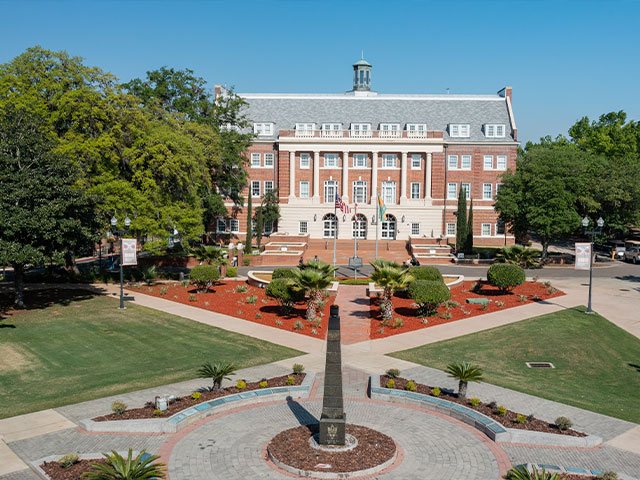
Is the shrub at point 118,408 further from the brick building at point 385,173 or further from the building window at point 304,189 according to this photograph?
the building window at point 304,189

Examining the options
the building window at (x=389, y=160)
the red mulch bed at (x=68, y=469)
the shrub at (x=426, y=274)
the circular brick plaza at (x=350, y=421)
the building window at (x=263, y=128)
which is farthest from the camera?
the building window at (x=263, y=128)

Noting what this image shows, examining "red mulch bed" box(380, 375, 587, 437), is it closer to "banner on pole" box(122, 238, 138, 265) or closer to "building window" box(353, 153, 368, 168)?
"banner on pole" box(122, 238, 138, 265)

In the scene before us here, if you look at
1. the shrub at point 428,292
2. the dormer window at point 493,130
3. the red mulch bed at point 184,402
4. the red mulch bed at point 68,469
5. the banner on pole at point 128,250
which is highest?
the dormer window at point 493,130

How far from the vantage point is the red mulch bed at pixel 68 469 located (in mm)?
11109

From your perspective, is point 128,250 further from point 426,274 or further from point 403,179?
point 403,179

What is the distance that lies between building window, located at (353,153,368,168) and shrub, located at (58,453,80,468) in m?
55.9

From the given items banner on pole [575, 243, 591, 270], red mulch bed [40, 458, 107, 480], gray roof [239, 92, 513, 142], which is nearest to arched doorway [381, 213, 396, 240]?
gray roof [239, 92, 513, 142]

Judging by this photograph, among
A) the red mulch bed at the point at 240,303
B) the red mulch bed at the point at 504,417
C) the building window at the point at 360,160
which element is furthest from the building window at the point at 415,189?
the red mulch bed at the point at 504,417

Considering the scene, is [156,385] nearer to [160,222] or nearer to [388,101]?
[160,222]

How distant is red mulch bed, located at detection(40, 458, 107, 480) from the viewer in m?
11.1

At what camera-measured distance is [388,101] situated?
226 ft

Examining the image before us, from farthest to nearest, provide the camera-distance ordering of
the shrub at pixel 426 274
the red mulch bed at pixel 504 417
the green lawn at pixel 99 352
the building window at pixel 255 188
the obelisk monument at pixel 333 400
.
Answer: the building window at pixel 255 188
the shrub at pixel 426 274
the green lawn at pixel 99 352
the red mulch bed at pixel 504 417
the obelisk monument at pixel 333 400

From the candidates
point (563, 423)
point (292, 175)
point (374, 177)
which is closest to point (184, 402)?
point (563, 423)

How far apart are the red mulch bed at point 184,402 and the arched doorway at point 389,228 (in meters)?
48.1
